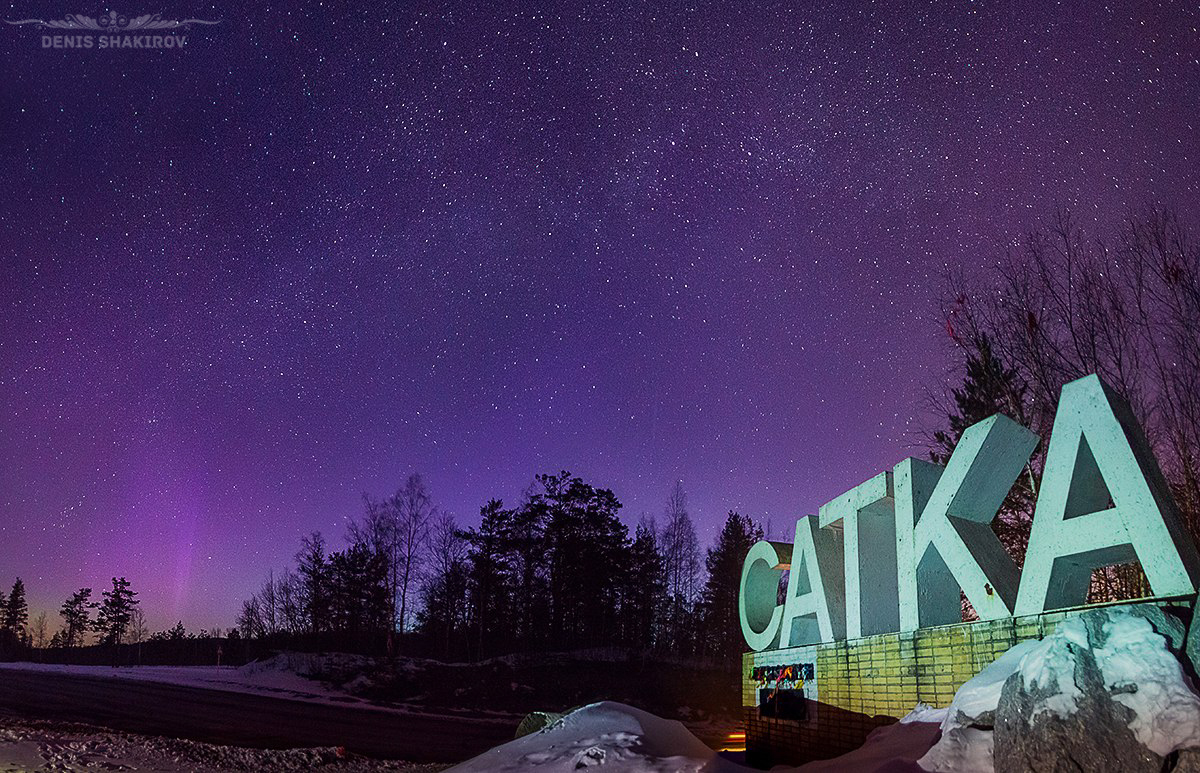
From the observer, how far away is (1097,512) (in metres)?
7.46

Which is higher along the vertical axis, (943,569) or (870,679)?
(943,569)

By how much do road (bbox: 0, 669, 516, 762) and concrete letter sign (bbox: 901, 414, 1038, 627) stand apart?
1429 cm

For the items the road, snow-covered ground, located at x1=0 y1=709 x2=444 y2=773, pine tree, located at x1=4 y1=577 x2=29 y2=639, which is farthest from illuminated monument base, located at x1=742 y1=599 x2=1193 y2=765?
pine tree, located at x1=4 y1=577 x2=29 y2=639

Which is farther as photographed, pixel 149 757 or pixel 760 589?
pixel 149 757

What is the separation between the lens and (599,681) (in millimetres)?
42656

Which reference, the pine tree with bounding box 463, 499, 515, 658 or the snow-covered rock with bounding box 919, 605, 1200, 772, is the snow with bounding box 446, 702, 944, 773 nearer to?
the snow-covered rock with bounding box 919, 605, 1200, 772

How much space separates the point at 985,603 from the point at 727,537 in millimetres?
51853

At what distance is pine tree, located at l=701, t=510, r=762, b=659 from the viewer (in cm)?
5444

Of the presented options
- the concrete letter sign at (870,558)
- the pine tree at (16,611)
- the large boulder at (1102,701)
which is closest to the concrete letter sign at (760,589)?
the concrete letter sign at (870,558)

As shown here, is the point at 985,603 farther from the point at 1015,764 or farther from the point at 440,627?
the point at 440,627

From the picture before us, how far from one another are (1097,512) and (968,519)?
197 cm

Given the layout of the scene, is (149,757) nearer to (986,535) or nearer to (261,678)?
(986,535)

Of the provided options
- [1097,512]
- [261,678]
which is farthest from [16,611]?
[1097,512]

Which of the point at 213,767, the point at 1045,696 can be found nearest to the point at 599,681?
the point at 213,767
